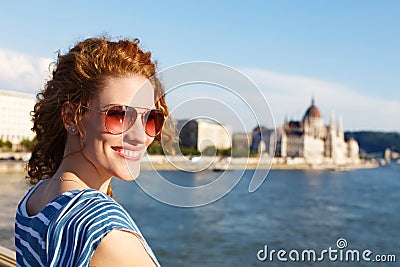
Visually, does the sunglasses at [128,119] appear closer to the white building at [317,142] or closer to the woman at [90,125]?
the woman at [90,125]

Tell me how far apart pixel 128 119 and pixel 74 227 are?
6.5 inches

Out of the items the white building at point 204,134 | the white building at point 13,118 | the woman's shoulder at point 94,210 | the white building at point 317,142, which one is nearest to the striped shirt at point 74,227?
the woman's shoulder at point 94,210

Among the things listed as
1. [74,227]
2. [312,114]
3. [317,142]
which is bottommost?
[74,227]

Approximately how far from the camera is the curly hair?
61 cm

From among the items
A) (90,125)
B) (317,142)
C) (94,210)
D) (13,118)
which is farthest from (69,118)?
(317,142)

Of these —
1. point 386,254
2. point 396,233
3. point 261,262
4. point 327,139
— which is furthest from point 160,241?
point 327,139

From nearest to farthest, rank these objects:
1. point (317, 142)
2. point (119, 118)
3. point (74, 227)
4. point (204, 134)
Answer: point (74, 227)
point (119, 118)
point (204, 134)
point (317, 142)

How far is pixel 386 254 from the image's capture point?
10.5 meters

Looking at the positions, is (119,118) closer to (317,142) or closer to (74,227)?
(74,227)

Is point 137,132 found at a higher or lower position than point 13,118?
lower

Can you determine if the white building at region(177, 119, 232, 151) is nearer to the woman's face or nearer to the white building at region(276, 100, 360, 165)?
the woman's face

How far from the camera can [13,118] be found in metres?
37.1

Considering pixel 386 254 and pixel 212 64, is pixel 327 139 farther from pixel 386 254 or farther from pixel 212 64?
pixel 212 64

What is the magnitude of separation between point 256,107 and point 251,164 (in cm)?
13
